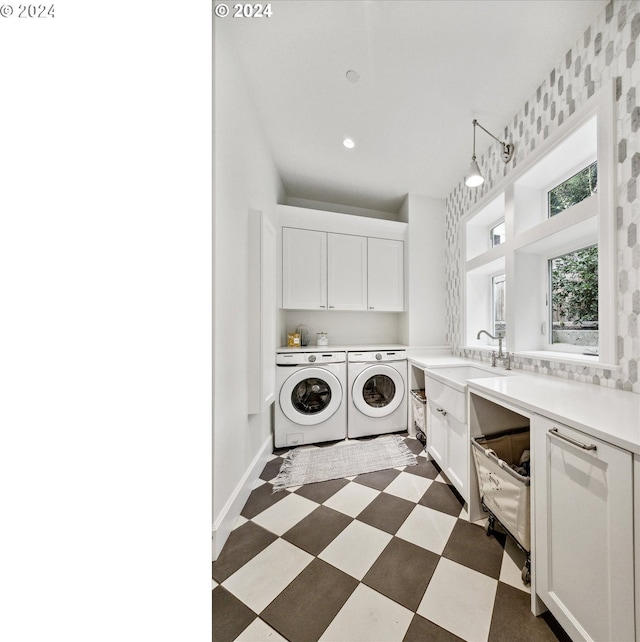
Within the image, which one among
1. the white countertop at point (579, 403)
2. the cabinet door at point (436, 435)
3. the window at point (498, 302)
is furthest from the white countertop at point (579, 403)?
the window at point (498, 302)

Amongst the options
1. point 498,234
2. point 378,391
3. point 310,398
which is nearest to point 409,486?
point 378,391

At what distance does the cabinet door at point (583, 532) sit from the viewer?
A: 2.08 feet

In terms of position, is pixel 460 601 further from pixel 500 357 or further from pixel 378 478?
pixel 500 357

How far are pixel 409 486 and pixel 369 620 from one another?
0.85 m

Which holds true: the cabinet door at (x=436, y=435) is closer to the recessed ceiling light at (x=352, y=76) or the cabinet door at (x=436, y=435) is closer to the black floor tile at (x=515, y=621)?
the black floor tile at (x=515, y=621)

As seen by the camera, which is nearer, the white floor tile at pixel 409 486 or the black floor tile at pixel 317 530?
the black floor tile at pixel 317 530

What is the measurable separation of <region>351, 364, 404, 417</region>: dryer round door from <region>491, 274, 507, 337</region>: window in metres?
1.04

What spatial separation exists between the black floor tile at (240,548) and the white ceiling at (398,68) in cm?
253

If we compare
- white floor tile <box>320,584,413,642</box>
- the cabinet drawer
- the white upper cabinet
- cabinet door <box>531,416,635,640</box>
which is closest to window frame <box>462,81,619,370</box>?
the cabinet drawer

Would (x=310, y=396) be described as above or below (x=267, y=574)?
above

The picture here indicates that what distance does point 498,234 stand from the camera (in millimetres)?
2432

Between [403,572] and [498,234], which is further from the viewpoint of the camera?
[498,234]
